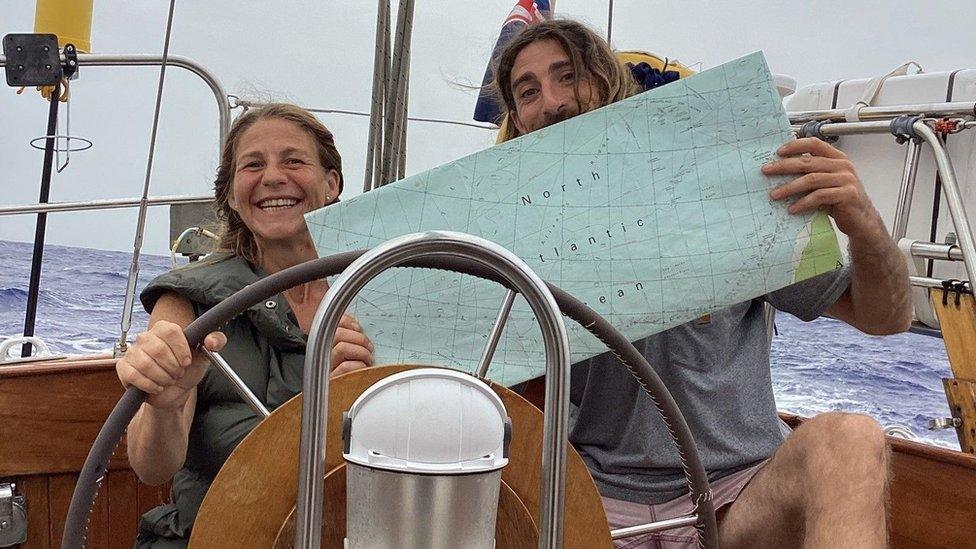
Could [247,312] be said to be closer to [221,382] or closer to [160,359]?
[221,382]

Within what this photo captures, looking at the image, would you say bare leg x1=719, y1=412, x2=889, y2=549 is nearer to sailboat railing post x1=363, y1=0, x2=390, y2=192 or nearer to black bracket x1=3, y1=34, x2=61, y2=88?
sailboat railing post x1=363, y1=0, x2=390, y2=192

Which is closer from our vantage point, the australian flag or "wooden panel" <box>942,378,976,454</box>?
"wooden panel" <box>942,378,976,454</box>

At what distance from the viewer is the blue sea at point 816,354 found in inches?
263

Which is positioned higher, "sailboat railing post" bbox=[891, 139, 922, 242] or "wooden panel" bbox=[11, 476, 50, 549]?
"sailboat railing post" bbox=[891, 139, 922, 242]

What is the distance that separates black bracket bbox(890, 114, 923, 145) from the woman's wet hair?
1091 mm

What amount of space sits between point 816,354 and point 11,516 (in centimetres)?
866

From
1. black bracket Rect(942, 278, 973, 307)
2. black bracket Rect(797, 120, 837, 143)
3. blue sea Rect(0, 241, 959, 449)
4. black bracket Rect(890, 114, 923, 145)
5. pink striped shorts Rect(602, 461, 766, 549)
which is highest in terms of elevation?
black bracket Rect(797, 120, 837, 143)

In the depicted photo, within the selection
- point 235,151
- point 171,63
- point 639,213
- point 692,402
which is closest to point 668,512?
point 692,402

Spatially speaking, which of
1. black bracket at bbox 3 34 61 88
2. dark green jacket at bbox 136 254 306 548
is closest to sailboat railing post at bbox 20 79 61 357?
black bracket at bbox 3 34 61 88

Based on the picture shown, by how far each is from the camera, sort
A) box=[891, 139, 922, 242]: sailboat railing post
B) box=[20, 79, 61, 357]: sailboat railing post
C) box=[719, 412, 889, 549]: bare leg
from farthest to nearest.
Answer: box=[20, 79, 61, 357]: sailboat railing post → box=[891, 139, 922, 242]: sailboat railing post → box=[719, 412, 889, 549]: bare leg

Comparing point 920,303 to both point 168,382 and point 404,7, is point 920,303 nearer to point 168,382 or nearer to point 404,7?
point 404,7

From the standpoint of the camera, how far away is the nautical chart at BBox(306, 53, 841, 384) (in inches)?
48.4

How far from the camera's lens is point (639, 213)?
1.25 metres

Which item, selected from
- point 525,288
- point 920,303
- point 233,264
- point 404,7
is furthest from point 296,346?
point 920,303
